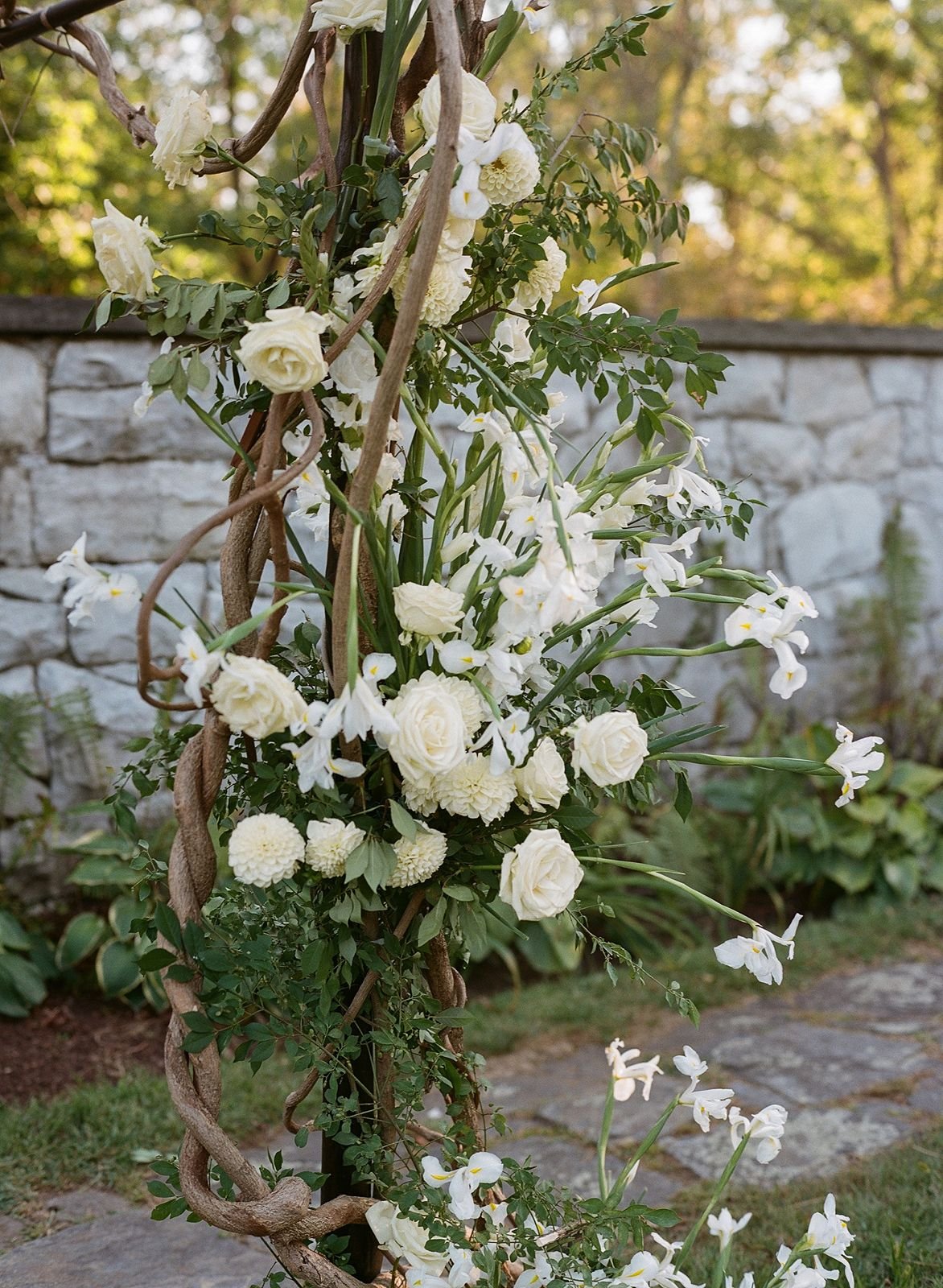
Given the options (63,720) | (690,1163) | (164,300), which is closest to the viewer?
(164,300)

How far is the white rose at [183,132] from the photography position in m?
1.14

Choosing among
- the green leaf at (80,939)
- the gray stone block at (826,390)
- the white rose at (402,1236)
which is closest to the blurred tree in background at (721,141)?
the gray stone block at (826,390)

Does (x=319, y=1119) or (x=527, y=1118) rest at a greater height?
(x=319, y=1119)

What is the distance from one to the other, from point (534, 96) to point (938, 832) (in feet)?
10.8

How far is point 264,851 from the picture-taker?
105cm

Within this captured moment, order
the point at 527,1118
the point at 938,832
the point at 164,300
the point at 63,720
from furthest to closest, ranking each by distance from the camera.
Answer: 1. the point at 938,832
2. the point at 63,720
3. the point at 527,1118
4. the point at 164,300

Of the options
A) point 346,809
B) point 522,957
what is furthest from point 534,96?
point 522,957

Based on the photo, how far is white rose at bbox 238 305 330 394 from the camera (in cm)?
100

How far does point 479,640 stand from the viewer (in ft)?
3.83

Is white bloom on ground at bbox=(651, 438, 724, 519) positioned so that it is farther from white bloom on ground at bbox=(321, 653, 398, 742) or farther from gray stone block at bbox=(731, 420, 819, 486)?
gray stone block at bbox=(731, 420, 819, 486)

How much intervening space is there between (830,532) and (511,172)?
3.58 metres

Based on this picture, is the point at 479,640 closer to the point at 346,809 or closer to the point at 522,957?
the point at 346,809

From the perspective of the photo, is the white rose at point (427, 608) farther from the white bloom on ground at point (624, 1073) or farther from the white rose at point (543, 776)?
the white bloom on ground at point (624, 1073)

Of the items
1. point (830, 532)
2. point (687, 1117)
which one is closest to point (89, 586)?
point (687, 1117)
